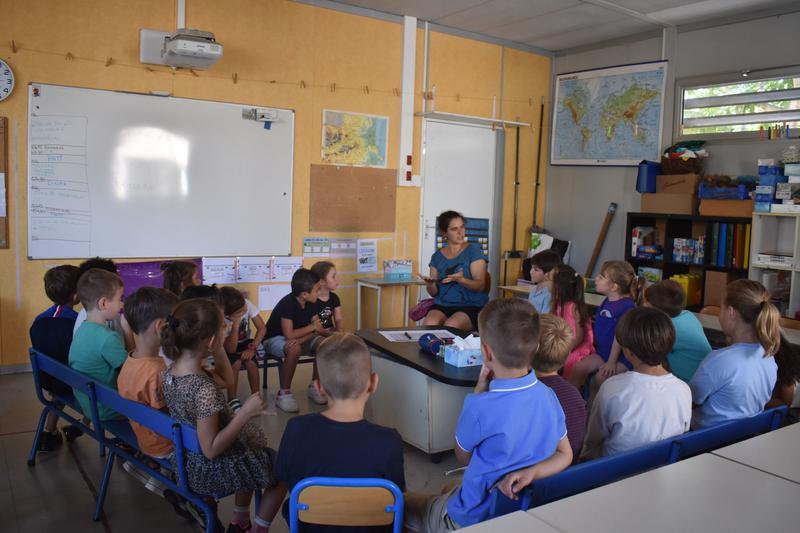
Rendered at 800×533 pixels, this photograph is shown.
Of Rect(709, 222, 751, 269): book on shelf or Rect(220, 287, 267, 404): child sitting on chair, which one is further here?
Rect(709, 222, 751, 269): book on shelf

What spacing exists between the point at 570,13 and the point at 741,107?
5.66 ft

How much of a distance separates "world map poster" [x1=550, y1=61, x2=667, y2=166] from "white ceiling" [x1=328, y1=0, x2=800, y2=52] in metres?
0.45

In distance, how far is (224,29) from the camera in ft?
18.1

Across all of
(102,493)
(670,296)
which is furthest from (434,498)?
(670,296)

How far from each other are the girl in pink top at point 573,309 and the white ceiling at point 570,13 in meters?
3.05

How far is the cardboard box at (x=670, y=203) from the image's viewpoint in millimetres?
6031

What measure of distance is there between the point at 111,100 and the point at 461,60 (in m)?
3.47

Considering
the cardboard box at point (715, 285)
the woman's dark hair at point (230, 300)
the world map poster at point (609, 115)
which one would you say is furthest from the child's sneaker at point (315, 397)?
the world map poster at point (609, 115)

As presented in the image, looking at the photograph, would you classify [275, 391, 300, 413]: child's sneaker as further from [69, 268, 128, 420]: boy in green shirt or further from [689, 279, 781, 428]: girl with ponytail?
[689, 279, 781, 428]: girl with ponytail

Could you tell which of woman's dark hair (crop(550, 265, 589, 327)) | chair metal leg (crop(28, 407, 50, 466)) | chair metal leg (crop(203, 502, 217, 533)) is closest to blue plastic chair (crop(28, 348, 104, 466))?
chair metal leg (crop(28, 407, 50, 466))

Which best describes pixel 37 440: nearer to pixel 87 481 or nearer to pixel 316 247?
pixel 87 481

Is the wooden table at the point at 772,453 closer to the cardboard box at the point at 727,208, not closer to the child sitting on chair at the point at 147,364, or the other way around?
the child sitting on chair at the point at 147,364

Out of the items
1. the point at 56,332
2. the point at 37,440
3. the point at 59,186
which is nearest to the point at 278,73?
the point at 59,186

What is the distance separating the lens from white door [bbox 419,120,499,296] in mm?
6898
